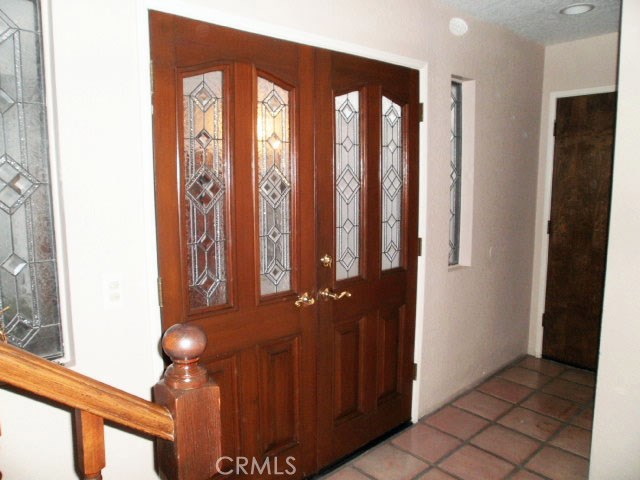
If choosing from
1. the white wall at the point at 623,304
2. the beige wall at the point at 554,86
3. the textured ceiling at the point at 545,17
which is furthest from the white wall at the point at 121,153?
the beige wall at the point at 554,86

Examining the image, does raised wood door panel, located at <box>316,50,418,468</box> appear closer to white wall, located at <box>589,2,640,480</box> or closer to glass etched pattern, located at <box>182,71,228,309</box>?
glass etched pattern, located at <box>182,71,228,309</box>

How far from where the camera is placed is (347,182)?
92.1 inches

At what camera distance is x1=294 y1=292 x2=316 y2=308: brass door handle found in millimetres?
2165

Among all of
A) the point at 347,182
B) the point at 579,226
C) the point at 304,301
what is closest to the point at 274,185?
the point at 347,182

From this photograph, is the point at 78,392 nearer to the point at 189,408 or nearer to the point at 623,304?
the point at 189,408

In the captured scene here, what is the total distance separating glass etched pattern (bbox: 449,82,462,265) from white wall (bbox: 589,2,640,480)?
1.23 metres

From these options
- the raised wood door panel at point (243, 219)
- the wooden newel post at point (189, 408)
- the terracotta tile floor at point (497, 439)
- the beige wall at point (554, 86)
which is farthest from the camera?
the beige wall at point (554, 86)

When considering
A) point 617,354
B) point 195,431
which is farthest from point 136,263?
point 617,354

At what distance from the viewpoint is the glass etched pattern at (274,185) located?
199 cm

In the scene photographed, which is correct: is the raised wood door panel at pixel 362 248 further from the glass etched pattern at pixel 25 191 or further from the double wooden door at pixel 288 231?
the glass etched pattern at pixel 25 191

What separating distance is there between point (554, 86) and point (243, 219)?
305 cm

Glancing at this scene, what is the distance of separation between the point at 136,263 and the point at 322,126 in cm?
104

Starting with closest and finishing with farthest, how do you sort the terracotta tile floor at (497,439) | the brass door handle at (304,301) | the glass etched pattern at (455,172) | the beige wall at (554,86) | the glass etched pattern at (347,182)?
the brass door handle at (304,301) → the glass etched pattern at (347,182) → the terracotta tile floor at (497,439) → the glass etched pattern at (455,172) → the beige wall at (554,86)

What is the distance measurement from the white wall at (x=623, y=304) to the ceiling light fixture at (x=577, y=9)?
109 centimetres
